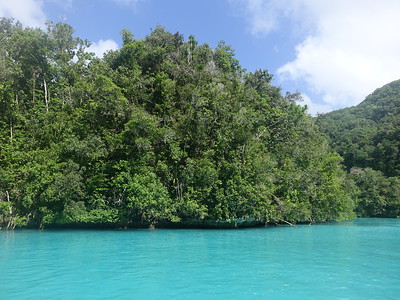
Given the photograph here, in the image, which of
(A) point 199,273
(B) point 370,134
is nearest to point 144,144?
(A) point 199,273

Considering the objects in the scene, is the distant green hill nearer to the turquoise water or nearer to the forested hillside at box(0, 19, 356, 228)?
the forested hillside at box(0, 19, 356, 228)

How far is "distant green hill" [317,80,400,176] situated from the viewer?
2254 inches

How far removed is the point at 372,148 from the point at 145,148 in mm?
49454

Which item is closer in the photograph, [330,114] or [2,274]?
[2,274]

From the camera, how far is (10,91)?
30.1 metres

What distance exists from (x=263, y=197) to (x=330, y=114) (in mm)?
66898

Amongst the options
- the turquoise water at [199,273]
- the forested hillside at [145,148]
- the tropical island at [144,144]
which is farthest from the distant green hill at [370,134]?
the turquoise water at [199,273]

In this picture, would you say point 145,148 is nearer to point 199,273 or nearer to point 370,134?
point 199,273

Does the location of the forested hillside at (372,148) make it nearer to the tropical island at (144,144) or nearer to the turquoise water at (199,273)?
the tropical island at (144,144)

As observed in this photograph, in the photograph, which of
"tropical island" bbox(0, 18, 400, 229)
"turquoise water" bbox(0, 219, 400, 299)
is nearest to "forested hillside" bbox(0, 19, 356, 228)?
"tropical island" bbox(0, 18, 400, 229)

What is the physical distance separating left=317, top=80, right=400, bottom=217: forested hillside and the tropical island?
1815 centimetres

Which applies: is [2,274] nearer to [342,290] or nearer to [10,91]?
[342,290]

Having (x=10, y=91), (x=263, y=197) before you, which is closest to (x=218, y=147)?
(x=263, y=197)

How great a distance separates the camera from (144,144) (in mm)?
25250
